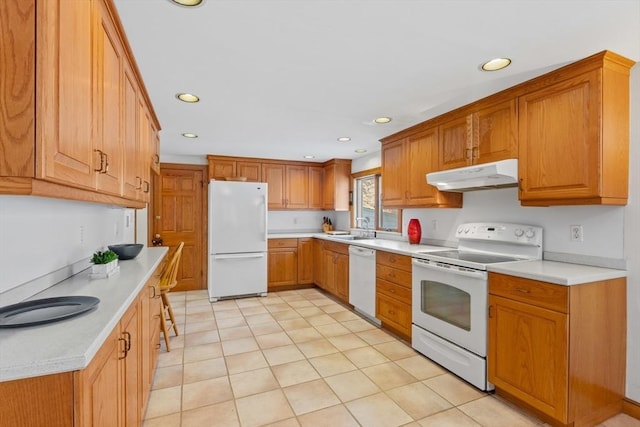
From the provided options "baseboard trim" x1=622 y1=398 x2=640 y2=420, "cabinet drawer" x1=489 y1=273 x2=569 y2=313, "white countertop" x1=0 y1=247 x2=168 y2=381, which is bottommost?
"baseboard trim" x1=622 y1=398 x2=640 y2=420

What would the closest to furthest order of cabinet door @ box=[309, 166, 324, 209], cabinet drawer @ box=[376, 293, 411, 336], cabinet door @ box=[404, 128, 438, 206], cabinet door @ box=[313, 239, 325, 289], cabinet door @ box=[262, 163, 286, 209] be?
cabinet drawer @ box=[376, 293, 411, 336] → cabinet door @ box=[404, 128, 438, 206] → cabinet door @ box=[313, 239, 325, 289] → cabinet door @ box=[262, 163, 286, 209] → cabinet door @ box=[309, 166, 324, 209]

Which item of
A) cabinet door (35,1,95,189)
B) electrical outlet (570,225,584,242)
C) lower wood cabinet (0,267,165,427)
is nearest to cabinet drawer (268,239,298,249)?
lower wood cabinet (0,267,165,427)

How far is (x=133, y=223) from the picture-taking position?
391 centimetres

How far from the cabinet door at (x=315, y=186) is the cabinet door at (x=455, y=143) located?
114 inches

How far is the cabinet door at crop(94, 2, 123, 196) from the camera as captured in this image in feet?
4.41

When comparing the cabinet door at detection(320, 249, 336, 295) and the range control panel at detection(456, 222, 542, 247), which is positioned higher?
the range control panel at detection(456, 222, 542, 247)

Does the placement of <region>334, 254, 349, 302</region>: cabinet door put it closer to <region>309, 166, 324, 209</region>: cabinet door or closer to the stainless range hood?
<region>309, 166, 324, 209</region>: cabinet door

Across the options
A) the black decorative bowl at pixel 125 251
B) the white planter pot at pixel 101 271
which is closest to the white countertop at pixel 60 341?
the white planter pot at pixel 101 271

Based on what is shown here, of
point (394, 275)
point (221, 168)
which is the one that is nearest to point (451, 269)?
point (394, 275)

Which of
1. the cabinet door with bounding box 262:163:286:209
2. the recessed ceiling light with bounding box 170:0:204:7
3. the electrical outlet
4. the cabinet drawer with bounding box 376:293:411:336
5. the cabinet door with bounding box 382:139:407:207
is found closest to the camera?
the recessed ceiling light with bounding box 170:0:204:7

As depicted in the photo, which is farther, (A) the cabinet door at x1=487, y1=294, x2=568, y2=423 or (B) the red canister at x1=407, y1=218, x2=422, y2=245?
(B) the red canister at x1=407, y1=218, x2=422, y2=245

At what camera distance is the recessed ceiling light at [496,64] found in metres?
1.91

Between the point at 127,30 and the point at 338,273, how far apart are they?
3447mm

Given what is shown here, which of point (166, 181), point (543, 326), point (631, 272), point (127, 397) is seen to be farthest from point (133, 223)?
point (631, 272)
